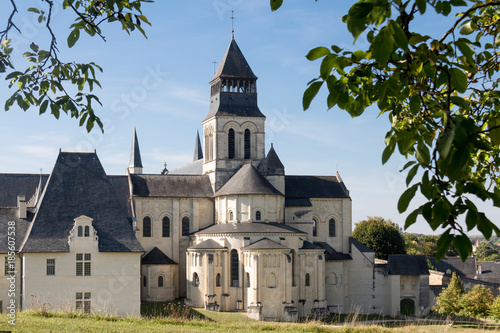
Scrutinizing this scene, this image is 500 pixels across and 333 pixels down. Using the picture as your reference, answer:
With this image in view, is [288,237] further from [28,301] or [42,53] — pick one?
[42,53]

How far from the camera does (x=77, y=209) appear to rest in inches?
1329

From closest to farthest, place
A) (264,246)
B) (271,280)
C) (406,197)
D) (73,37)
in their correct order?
1. (406,197)
2. (73,37)
3. (271,280)
4. (264,246)

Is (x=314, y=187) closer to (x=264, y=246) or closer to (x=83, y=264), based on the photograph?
(x=264, y=246)

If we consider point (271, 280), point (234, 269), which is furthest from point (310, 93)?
point (234, 269)

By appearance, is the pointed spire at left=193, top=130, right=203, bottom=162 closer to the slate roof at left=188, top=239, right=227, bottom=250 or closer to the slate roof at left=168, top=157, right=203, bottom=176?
the slate roof at left=168, top=157, right=203, bottom=176

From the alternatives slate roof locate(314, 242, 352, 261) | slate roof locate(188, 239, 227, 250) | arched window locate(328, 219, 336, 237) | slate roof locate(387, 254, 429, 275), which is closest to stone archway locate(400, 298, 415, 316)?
slate roof locate(387, 254, 429, 275)

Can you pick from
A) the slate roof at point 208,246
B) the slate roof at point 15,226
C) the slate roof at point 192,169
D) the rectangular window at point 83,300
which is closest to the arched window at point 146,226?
the slate roof at point 208,246

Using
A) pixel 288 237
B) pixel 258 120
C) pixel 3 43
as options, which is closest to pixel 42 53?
pixel 3 43

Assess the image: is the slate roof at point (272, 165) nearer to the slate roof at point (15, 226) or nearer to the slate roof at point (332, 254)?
the slate roof at point (332, 254)

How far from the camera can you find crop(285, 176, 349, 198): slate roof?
164 ft

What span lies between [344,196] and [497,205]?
155 feet

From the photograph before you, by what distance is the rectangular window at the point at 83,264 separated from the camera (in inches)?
1253

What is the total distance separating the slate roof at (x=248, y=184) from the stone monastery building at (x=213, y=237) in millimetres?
111

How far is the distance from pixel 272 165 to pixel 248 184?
14.2ft
